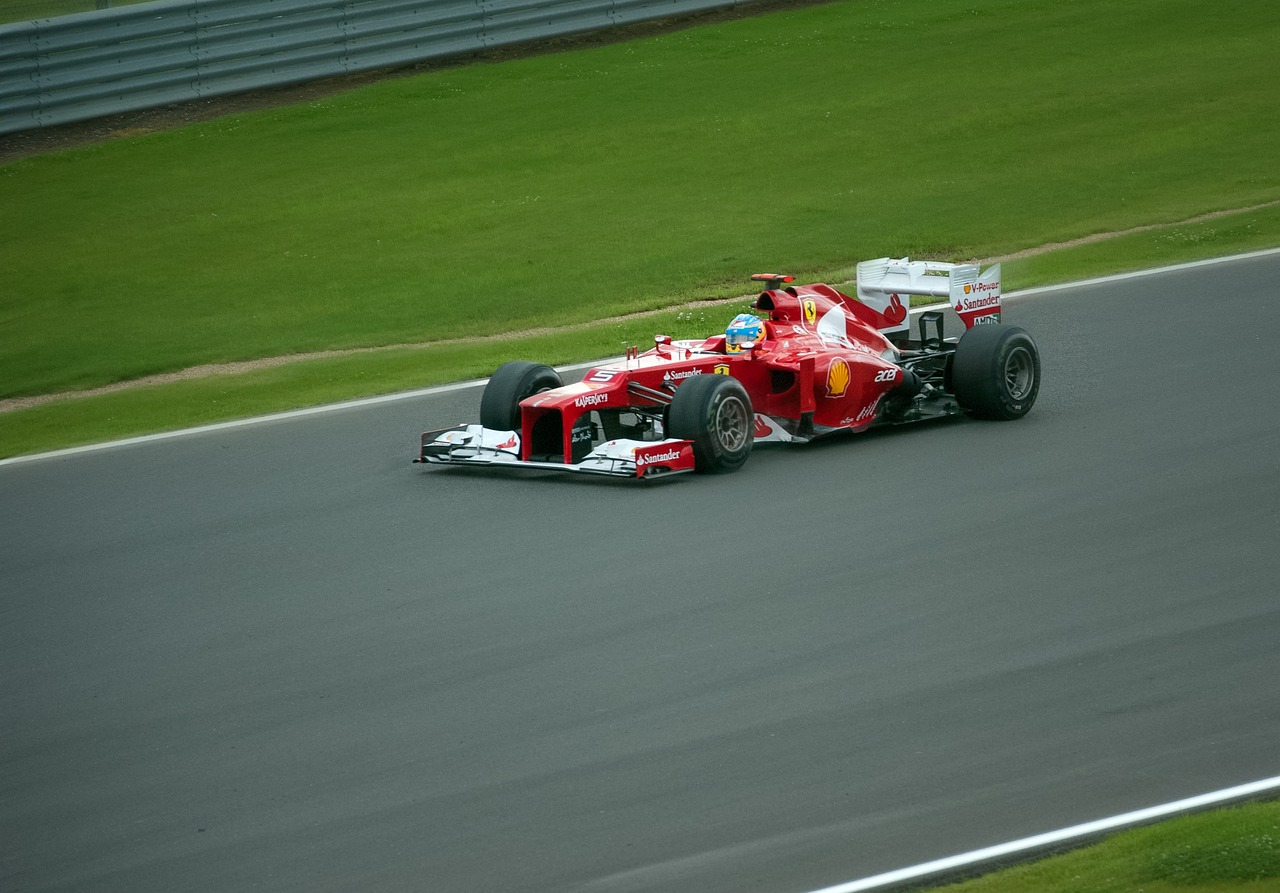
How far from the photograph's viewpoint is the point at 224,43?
80.0 ft

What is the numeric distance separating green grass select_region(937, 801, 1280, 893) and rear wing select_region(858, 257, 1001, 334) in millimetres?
7050

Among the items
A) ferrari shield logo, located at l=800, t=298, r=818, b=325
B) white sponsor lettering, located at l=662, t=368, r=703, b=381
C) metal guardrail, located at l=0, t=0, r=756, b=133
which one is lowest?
white sponsor lettering, located at l=662, t=368, r=703, b=381

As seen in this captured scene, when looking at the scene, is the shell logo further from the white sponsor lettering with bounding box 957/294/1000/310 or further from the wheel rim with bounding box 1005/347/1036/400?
the white sponsor lettering with bounding box 957/294/1000/310

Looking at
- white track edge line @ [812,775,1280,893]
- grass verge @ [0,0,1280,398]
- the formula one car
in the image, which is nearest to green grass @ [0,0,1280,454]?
grass verge @ [0,0,1280,398]

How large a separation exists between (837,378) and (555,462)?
2.02 m

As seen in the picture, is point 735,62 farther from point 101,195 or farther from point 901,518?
point 901,518

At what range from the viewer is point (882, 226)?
2028 centimetres

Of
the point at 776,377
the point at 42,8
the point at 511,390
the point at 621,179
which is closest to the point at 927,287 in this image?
the point at 776,377

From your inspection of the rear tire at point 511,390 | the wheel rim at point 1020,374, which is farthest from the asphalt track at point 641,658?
the rear tire at point 511,390

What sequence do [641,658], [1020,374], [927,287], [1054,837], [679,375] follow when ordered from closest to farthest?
[1054,837] < [641,658] < [679,375] < [1020,374] < [927,287]

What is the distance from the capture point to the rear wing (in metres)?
12.4

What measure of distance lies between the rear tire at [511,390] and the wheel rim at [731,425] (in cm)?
129

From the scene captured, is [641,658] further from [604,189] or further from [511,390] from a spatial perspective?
[604,189]

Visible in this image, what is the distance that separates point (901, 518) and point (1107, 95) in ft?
59.9
